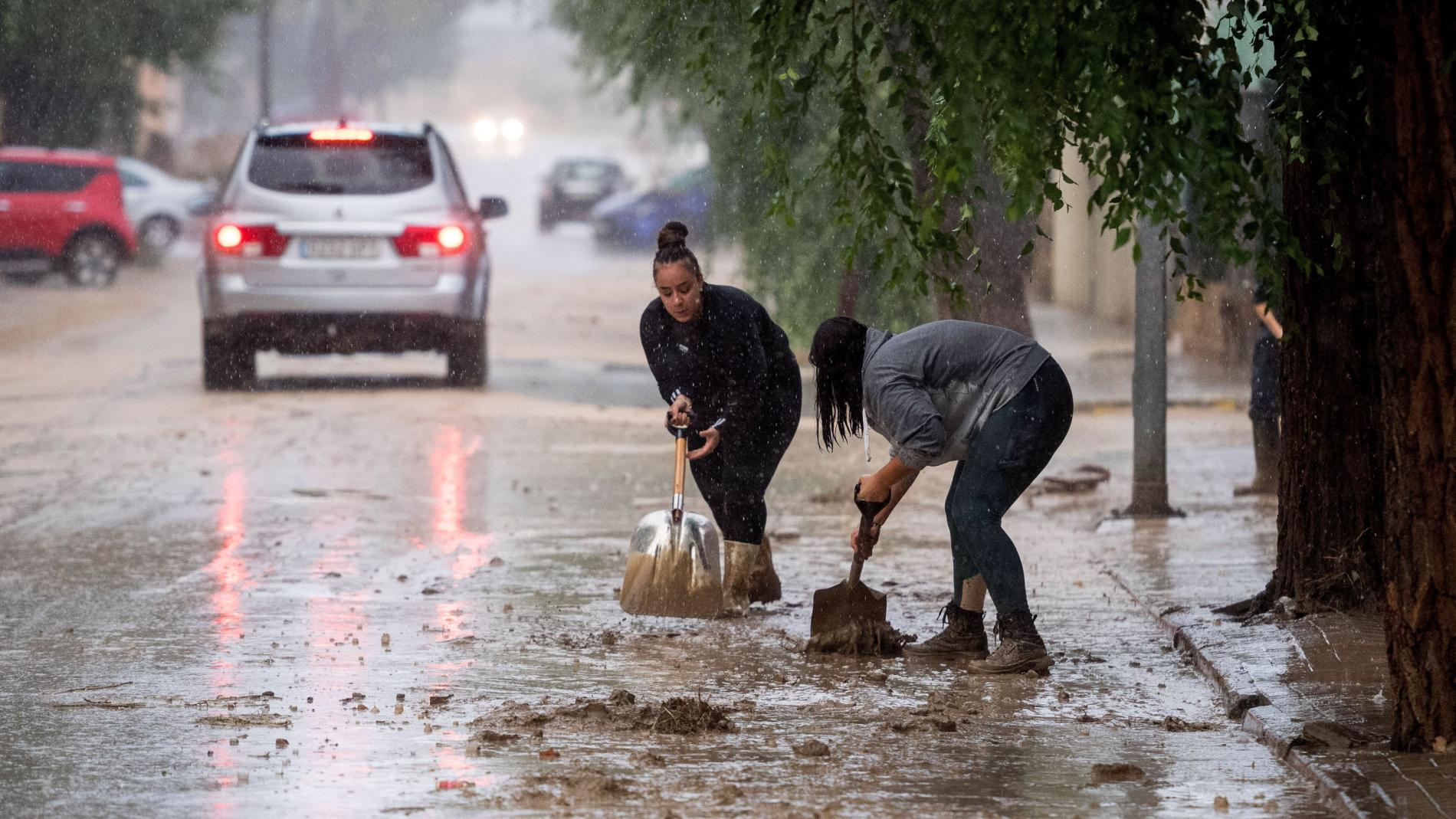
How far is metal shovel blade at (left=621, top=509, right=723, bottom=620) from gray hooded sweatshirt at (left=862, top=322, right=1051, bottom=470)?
1.06 meters

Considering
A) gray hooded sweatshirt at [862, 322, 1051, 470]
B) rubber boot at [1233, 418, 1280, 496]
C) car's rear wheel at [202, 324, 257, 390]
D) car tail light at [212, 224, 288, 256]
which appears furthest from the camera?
car's rear wheel at [202, 324, 257, 390]

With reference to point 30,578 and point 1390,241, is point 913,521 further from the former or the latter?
point 1390,241

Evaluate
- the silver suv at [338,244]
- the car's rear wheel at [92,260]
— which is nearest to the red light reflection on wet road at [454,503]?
the silver suv at [338,244]

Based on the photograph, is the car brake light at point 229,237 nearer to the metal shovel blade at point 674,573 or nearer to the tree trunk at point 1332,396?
the metal shovel blade at point 674,573

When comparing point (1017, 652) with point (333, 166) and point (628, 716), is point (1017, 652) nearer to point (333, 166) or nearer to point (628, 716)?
point (628, 716)

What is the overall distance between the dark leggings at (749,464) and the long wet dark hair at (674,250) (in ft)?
1.97

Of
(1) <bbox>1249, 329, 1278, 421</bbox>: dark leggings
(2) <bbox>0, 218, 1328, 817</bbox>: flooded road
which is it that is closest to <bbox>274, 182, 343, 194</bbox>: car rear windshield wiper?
(2) <bbox>0, 218, 1328, 817</bbox>: flooded road

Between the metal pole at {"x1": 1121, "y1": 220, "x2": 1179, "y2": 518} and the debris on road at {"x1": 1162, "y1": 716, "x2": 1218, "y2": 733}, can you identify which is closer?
the debris on road at {"x1": 1162, "y1": 716, "x2": 1218, "y2": 733}

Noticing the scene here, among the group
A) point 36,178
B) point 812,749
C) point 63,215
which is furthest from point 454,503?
point 63,215

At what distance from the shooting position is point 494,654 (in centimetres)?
698

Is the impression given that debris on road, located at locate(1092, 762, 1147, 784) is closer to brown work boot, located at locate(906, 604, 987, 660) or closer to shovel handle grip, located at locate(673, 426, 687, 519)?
brown work boot, located at locate(906, 604, 987, 660)

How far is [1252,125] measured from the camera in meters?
19.2

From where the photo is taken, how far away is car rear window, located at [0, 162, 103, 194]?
29.5m

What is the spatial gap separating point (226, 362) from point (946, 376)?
34.5 feet
